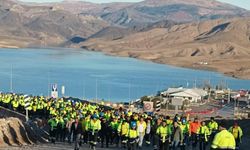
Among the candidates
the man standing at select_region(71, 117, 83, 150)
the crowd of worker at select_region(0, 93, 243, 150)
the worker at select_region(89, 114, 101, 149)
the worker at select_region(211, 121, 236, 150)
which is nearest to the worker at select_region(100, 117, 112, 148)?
the crowd of worker at select_region(0, 93, 243, 150)

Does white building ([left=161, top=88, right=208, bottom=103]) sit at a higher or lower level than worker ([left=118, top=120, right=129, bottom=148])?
higher

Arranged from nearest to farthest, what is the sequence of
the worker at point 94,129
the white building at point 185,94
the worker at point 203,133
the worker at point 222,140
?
the worker at point 222,140 → the worker at point 203,133 → the worker at point 94,129 → the white building at point 185,94

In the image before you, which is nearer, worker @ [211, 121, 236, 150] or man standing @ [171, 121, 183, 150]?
worker @ [211, 121, 236, 150]

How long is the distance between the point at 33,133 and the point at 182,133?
874 cm

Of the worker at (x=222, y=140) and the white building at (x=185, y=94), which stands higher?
the white building at (x=185, y=94)

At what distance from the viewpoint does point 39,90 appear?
100m

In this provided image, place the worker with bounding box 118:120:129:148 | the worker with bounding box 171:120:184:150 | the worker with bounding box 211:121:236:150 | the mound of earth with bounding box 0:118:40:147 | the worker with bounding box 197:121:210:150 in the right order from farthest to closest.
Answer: the mound of earth with bounding box 0:118:40:147 < the worker with bounding box 197:121:210:150 < the worker with bounding box 118:120:129:148 < the worker with bounding box 171:120:184:150 < the worker with bounding box 211:121:236:150

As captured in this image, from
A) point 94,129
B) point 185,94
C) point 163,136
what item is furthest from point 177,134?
point 185,94

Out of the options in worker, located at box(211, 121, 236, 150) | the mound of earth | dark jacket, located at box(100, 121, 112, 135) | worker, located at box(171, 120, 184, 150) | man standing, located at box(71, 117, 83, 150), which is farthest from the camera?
the mound of earth

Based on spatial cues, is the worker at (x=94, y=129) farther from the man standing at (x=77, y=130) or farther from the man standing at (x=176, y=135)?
the man standing at (x=176, y=135)

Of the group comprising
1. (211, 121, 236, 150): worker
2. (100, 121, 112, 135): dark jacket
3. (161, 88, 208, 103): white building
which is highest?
(161, 88, 208, 103): white building

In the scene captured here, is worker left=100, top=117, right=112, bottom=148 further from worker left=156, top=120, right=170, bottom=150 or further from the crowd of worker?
worker left=156, top=120, right=170, bottom=150

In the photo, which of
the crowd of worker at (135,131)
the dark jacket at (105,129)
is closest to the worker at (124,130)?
the crowd of worker at (135,131)

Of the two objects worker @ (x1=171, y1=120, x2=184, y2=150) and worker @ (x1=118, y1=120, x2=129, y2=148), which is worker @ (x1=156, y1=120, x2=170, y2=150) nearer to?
worker @ (x1=171, y1=120, x2=184, y2=150)
